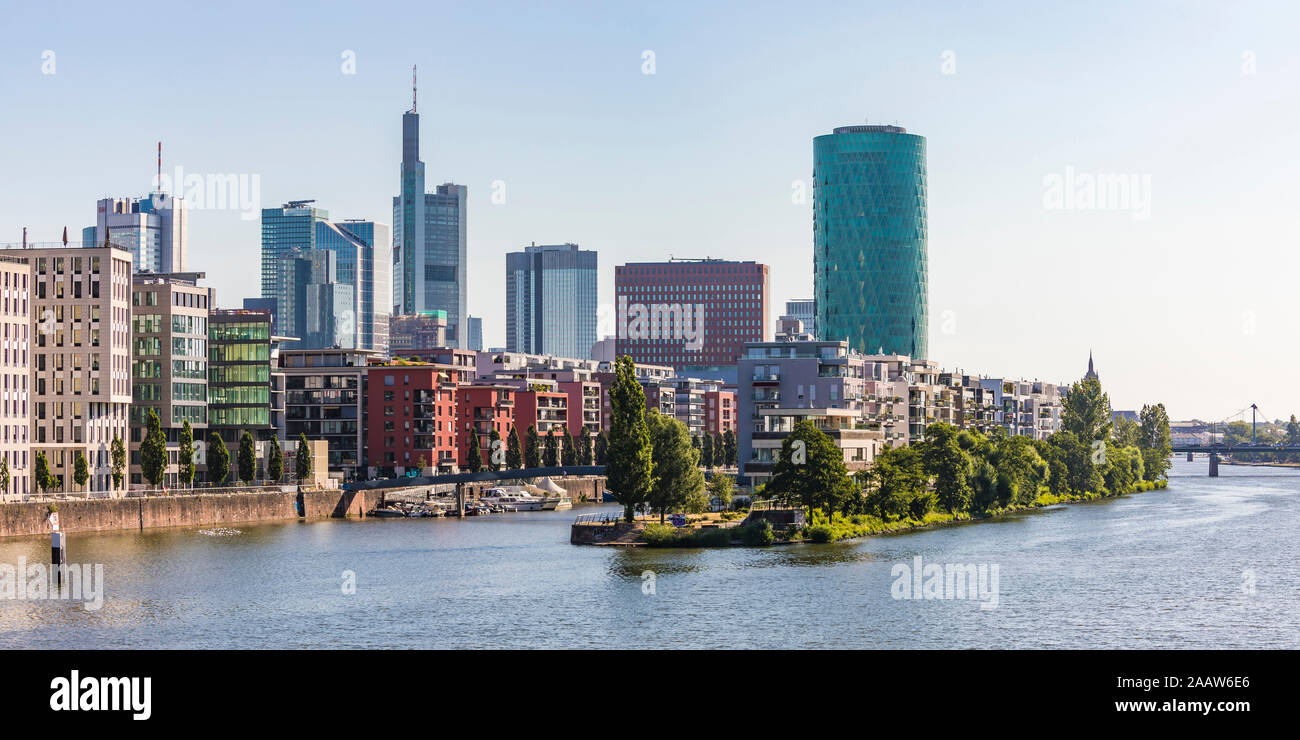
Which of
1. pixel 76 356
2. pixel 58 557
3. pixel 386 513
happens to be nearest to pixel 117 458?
pixel 76 356

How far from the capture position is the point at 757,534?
110938 millimetres

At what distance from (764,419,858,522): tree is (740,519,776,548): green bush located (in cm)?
390

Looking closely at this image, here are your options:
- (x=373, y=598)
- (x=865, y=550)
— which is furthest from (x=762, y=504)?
(x=373, y=598)

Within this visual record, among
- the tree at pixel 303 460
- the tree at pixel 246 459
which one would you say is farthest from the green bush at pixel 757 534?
the tree at pixel 303 460

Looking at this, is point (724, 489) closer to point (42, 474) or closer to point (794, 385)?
point (794, 385)

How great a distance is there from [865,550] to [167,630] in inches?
2153

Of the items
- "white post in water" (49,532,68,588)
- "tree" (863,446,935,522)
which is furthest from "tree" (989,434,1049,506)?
"white post in water" (49,532,68,588)

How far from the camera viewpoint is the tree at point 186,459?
14675cm

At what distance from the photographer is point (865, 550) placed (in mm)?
107625

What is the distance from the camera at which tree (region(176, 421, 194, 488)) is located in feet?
481

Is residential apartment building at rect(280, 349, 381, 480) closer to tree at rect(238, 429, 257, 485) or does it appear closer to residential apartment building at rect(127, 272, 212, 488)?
residential apartment building at rect(127, 272, 212, 488)

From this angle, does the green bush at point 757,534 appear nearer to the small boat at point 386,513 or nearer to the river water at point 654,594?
the river water at point 654,594

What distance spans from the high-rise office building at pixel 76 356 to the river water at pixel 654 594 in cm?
→ 2213
